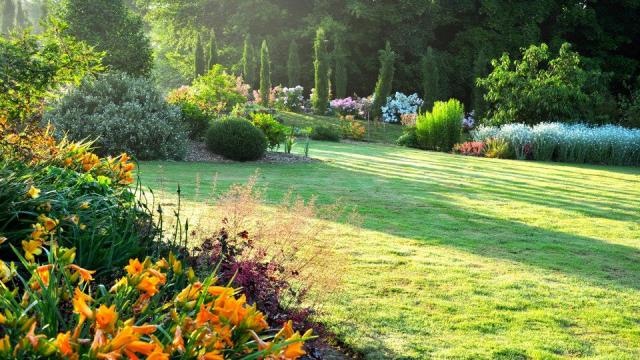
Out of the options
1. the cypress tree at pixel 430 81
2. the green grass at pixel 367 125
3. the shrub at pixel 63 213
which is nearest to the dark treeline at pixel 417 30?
the cypress tree at pixel 430 81

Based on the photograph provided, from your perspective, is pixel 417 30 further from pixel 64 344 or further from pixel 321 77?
pixel 64 344

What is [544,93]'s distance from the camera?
19.2m

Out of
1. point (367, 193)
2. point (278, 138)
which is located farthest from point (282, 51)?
point (367, 193)

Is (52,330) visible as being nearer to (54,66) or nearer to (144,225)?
(144,225)

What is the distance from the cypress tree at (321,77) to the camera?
27500 millimetres

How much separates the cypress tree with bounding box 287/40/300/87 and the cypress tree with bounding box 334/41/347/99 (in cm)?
245

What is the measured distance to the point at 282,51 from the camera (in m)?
34.3

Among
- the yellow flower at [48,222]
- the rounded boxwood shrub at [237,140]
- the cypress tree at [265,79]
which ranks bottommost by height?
the yellow flower at [48,222]

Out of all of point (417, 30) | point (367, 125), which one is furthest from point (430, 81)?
point (417, 30)

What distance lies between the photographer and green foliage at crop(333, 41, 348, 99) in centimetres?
2942

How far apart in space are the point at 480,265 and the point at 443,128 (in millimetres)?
13751

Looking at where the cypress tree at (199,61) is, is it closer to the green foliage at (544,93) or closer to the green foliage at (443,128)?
the green foliage at (443,128)

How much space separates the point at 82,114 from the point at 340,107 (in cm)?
1676

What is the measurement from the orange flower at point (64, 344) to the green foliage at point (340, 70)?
94.0 feet
